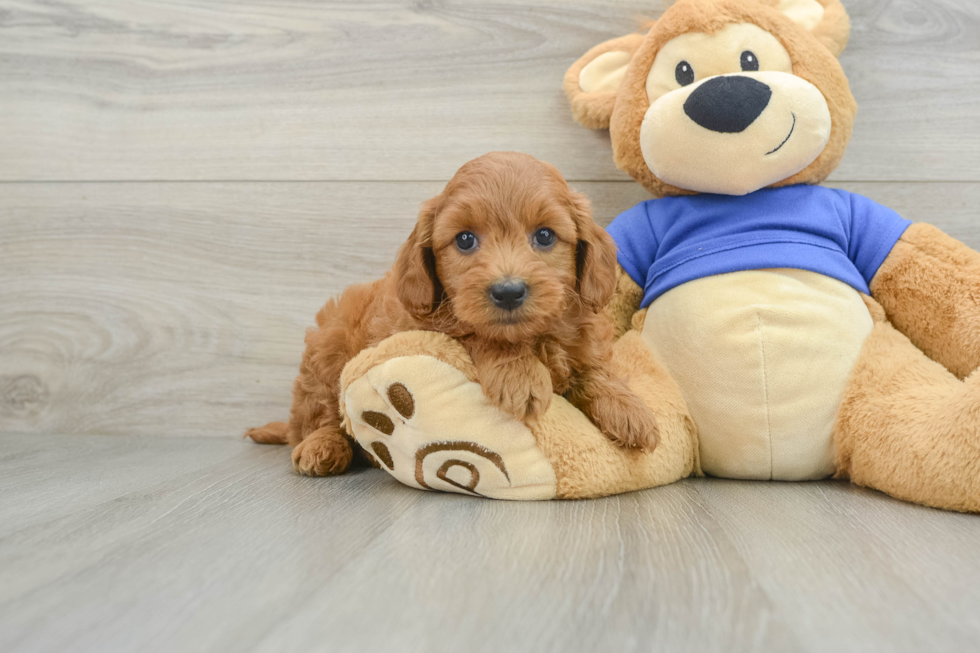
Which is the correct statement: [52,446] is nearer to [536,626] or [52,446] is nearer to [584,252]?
[584,252]

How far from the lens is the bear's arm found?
129 centimetres

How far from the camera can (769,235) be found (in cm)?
136

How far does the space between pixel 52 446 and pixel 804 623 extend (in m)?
1.77

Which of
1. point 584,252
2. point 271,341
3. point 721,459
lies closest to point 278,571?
point 584,252

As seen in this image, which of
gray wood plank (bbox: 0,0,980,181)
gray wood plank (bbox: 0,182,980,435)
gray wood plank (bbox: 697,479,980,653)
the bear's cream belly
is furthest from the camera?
gray wood plank (bbox: 0,182,980,435)

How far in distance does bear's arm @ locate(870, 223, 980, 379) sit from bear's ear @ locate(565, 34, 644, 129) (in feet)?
2.23

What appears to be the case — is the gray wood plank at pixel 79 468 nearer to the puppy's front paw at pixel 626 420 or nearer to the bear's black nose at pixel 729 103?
the puppy's front paw at pixel 626 420

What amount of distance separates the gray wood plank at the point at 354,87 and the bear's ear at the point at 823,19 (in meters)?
0.21

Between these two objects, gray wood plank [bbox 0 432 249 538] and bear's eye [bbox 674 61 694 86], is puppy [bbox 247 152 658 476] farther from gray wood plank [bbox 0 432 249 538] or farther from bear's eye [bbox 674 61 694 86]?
gray wood plank [bbox 0 432 249 538]

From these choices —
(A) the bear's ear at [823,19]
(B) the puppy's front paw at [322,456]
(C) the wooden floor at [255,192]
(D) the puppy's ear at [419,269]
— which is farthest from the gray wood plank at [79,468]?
(A) the bear's ear at [823,19]

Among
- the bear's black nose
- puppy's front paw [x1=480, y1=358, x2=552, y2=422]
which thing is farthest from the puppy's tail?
the bear's black nose

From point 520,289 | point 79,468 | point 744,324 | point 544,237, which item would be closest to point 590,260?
point 544,237

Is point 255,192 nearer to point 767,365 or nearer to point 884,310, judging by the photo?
point 767,365

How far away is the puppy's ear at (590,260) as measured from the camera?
118 centimetres
